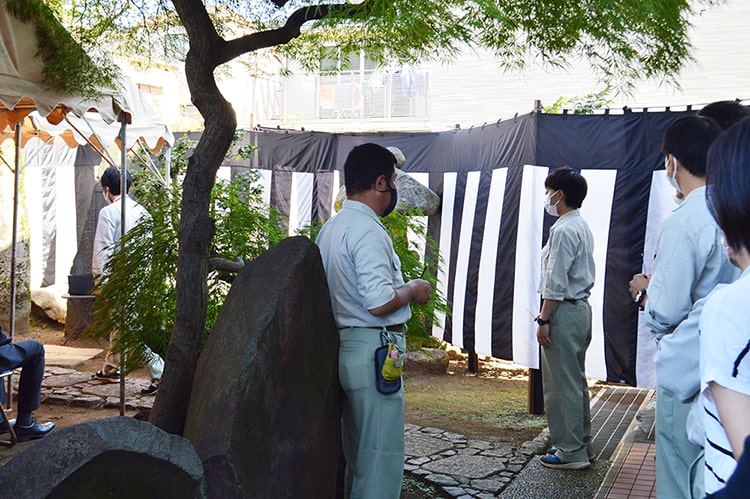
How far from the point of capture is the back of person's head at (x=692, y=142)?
3.00m

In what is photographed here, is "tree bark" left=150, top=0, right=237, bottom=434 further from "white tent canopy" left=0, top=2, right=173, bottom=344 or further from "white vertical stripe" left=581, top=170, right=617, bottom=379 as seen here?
"white vertical stripe" left=581, top=170, right=617, bottom=379

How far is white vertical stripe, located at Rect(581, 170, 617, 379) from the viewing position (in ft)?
21.6

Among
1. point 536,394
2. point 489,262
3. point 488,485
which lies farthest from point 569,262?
point 489,262

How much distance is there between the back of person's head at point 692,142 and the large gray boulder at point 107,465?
7.38 feet

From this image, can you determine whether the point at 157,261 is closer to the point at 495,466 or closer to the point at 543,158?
the point at 495,466

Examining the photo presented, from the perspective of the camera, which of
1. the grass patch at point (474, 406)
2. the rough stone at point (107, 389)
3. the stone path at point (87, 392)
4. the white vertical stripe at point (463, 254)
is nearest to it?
the grass patch at point (474, 406)

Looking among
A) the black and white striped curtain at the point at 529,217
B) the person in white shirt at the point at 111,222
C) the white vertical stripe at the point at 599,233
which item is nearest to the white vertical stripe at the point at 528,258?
the black and white striped curtain at the point at 529,217

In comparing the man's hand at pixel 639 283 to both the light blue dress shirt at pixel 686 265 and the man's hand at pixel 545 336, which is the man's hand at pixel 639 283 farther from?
the man's hand at pixel 545 336

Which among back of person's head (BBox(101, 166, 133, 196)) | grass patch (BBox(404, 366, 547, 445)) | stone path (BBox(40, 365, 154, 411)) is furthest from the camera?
back of person's head (BBox(101, 166, 133, 196))

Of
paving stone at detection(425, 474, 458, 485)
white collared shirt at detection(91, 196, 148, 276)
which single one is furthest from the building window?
paving stone at detection(425, 474, 458, 485)

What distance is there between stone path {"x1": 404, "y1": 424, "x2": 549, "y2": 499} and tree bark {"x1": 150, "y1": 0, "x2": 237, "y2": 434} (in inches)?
75.7

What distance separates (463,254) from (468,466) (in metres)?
3.47

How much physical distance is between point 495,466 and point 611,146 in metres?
3.04

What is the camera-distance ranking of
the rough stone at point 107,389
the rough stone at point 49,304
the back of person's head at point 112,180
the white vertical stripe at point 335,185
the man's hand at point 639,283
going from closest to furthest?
the man's hand at point 639,283 < the rough stone at point 107,389 < the back of person's head at point 112,180 < the white vertical stripe at point 335,185 < the rough stone at point 49,304
